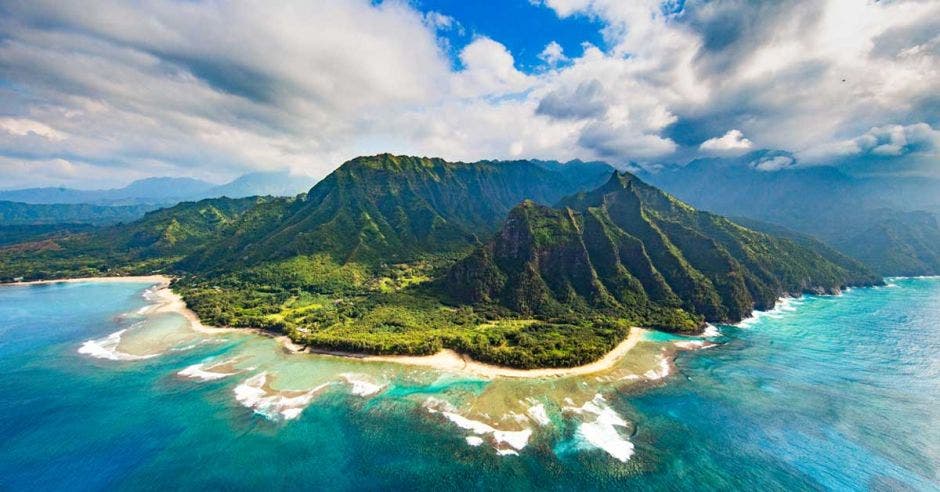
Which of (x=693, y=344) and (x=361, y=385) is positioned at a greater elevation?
(x=693, y=344)

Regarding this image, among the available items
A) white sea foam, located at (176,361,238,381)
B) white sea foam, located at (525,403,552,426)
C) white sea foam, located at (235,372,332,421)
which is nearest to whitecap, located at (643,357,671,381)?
white sea foam, located at (525,403,552,426)

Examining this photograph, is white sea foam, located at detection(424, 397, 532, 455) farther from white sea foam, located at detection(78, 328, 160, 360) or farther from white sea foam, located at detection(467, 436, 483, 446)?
white sea foam, located at detection(78, 328, 160, 360)

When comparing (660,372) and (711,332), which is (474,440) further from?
(711,332)

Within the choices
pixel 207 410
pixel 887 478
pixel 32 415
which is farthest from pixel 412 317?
pixel 887 478

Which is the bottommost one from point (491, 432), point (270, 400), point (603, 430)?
point (270, 400)

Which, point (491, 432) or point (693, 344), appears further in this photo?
point (693, 344)

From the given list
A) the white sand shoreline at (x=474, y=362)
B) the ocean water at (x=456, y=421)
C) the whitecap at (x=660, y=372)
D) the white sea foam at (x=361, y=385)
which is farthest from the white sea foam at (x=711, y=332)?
the white sea foam at (x=361, y=385)

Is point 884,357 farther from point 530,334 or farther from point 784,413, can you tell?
point 530,334

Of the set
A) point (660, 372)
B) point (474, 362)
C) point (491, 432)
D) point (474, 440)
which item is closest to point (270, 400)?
point (474, 440)
